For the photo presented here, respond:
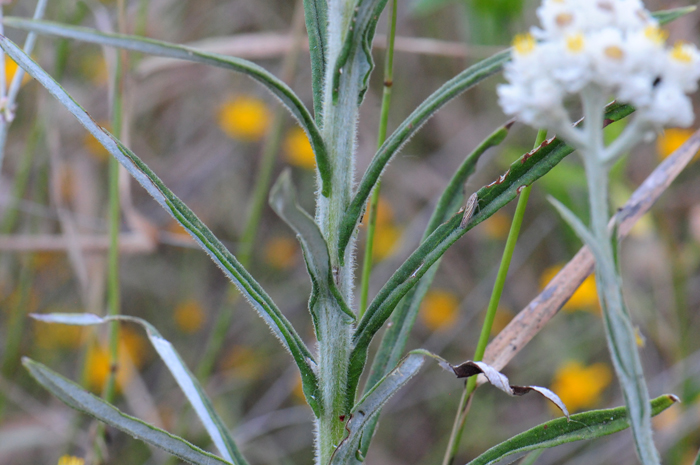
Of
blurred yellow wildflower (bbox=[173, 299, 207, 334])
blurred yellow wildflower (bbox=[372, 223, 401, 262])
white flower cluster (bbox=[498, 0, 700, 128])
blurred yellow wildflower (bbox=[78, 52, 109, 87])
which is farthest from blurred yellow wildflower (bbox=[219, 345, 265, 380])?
white flower cluster (bbox=[498, 0, 700, 128])

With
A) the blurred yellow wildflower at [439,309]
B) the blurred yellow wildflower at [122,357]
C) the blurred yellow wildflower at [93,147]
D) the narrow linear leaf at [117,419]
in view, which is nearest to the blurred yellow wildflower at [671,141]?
the blurred yellow wildflower at [439,309]

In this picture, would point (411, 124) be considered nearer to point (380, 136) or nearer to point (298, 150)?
point (380, 136)

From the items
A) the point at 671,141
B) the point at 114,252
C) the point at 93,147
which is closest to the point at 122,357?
the point at 114,252

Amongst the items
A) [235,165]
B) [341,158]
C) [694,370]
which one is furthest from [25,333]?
[694,370]

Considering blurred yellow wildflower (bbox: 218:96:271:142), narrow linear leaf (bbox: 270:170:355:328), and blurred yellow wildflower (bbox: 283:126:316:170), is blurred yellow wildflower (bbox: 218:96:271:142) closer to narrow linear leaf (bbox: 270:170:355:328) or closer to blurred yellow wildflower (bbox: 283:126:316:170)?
blurred yellow wildflower (bbox: 283:126:316:170)

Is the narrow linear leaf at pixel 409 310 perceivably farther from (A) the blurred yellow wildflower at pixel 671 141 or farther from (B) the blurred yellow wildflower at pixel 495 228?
(B) the blurred yellow wildflower at pixel 495 228

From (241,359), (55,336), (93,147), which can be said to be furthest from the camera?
(93,147)

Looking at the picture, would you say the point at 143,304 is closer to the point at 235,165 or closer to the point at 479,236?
the point at 235,165

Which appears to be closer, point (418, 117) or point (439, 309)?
point (418, 117)
